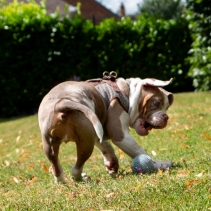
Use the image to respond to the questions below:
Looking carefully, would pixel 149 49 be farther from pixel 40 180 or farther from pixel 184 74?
pixel 40 180

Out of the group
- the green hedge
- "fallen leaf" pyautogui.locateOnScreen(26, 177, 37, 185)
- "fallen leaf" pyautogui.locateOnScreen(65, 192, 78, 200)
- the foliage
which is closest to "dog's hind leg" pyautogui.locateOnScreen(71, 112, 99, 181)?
"fallen leaf" pyautogui.locateOnScreen(65, 192, 78, 200)

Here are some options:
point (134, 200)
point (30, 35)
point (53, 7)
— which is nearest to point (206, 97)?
point (30, 35)

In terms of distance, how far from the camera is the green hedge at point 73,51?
15.7 metres

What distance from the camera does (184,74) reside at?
696 inches

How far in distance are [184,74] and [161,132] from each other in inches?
352

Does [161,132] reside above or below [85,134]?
below

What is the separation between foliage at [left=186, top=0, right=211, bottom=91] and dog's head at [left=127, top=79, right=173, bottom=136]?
8.98 meters

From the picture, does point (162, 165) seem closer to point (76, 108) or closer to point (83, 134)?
point (83, 134)

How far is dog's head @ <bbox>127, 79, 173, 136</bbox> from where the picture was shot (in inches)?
230

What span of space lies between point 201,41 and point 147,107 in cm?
990

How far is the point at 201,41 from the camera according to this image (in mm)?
15352

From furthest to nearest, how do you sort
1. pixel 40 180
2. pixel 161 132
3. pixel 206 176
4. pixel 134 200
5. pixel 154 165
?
pixel 161 132
pixel 40 180
pixel 154 165
pixel 206 176
pixel 134 200

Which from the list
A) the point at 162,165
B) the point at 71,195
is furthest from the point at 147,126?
the point at 71,195

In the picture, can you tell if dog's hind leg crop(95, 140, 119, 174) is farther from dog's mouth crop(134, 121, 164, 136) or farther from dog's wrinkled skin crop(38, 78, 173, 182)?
dog's mouth crop(134, 121, 164, 136)
